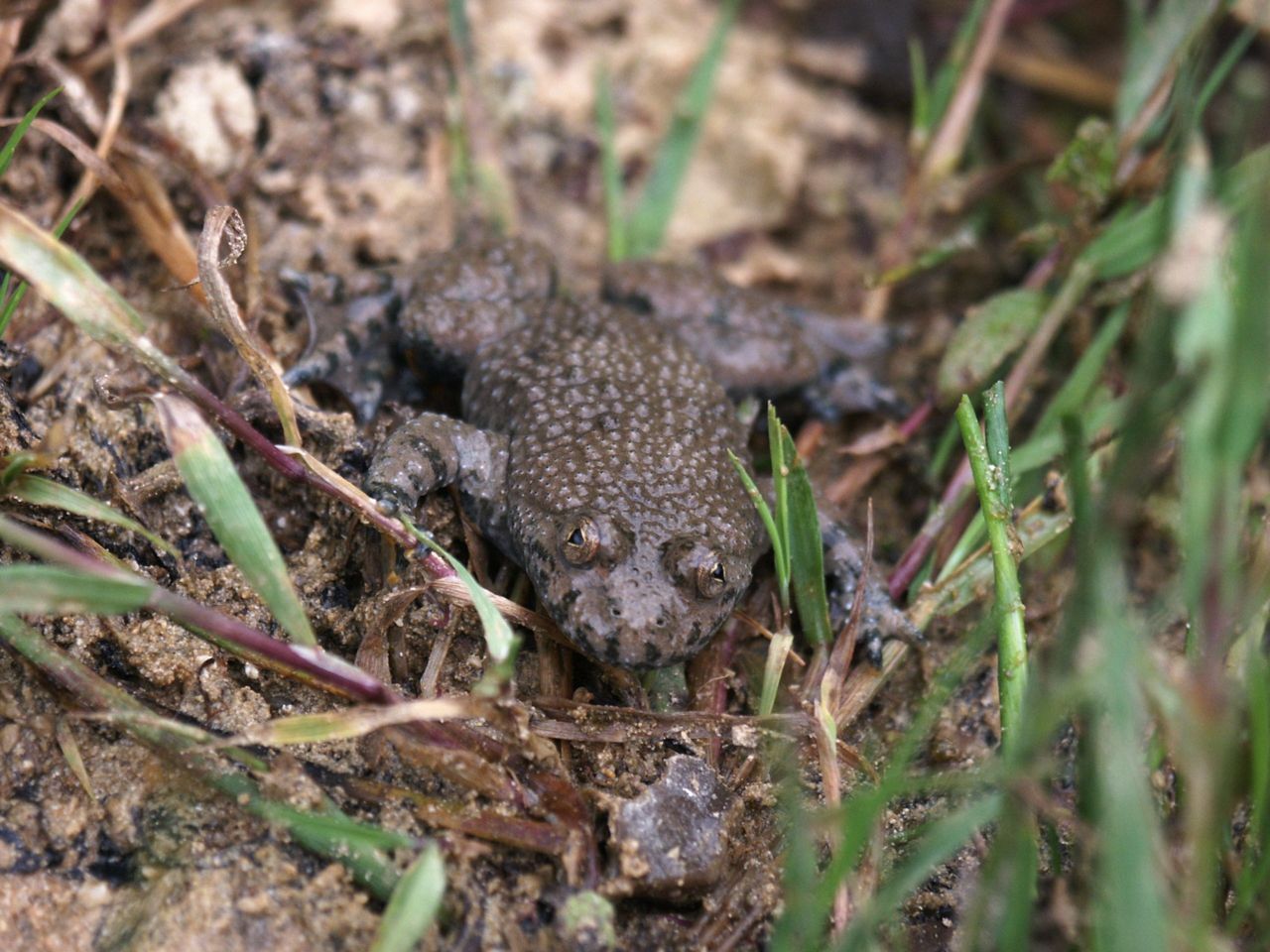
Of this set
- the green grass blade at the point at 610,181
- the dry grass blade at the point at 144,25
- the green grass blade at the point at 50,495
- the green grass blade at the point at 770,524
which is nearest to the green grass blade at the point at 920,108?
the green grass blade at the point at 610,181

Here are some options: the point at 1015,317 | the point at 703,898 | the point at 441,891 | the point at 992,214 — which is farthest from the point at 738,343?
the point at 441,891

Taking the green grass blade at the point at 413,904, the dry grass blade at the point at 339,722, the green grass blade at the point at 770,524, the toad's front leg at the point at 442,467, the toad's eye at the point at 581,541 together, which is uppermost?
the green grass blade at the point at 770,524

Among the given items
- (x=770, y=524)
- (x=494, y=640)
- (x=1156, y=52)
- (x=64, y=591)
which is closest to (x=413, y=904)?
(x=494, y=640)

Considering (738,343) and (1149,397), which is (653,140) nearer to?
(738,343)

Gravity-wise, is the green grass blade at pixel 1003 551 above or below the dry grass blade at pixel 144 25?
below

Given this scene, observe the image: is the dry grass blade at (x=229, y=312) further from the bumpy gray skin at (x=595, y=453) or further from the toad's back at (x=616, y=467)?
the toad's back at (x=616, y=467)

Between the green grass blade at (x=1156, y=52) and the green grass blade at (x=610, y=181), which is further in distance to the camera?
the green grass blade at (x=610, y=181)

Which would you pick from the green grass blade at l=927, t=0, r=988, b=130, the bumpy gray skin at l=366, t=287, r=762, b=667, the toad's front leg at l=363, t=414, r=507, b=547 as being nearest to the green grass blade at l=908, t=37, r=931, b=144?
the green grass blade at l=927, t=0, r=988, b=130

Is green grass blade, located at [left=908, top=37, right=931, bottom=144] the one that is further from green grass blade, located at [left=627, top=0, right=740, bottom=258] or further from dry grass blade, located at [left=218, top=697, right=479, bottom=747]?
dry grass blade, located at [left=218, top=697, right=479, bottom=747]
